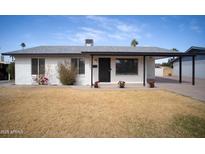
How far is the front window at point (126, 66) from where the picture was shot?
1284 cm

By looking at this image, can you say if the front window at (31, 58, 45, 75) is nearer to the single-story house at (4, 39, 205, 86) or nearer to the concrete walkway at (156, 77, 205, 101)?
the single-story house at (4, 39, 205, 86)

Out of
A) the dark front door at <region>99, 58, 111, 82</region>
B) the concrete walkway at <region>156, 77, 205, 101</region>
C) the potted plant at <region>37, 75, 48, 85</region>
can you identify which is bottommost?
A: the concrete walkway at <region>156, 77, 205, 101</region>

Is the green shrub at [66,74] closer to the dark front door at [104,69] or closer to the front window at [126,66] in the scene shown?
the dark front door at [104,69]

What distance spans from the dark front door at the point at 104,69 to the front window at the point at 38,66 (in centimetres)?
478

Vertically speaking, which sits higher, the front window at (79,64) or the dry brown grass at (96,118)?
the front window at (79,64)

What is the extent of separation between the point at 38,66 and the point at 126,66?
291 inches

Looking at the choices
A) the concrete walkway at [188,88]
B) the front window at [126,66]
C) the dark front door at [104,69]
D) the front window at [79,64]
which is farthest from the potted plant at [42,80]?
the concrete walkway at [188,88]

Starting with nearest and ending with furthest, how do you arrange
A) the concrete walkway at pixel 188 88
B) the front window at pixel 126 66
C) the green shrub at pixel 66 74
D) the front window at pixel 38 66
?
1. the concrete walkway at pixel 188 88
2. the green shrub at pixel 66 74
3. the front window at pixel 38 66
4. the front window at pixel 126 66

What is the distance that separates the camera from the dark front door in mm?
12711

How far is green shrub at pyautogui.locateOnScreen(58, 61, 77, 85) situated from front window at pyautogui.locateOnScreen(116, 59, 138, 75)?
3.72 metres

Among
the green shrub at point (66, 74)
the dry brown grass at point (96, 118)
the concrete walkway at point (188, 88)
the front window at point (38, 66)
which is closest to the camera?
the dry brown grass at point (96, 118)

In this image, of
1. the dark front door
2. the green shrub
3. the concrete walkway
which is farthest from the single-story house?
the concrete walkway
